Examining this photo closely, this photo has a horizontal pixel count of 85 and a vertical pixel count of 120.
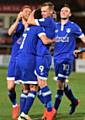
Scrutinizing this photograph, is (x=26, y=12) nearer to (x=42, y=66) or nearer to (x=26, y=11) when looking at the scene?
(x=26, y=11)

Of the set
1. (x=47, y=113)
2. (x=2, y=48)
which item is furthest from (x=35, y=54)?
(x=2, y=48)

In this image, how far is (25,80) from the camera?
9617 millimetres

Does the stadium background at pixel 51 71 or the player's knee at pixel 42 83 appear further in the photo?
the stadium background at pixel 51 71

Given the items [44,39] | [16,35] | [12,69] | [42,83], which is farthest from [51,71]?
[44,39]

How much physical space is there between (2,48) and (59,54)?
19494 millimetres

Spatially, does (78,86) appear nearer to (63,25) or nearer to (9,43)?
(63,25)

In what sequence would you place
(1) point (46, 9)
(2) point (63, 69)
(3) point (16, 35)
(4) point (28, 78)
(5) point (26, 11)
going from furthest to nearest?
(2) point (63, 69) → (3) point (16, 35) → (5) point (26, 11) → (1) point (46, 9) → (4) point (28, 78)

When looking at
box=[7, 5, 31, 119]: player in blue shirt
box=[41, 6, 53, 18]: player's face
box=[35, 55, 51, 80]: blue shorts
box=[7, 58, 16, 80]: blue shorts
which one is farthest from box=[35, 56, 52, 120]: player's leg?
box=[7, 58, 16, 80]: blue shorts

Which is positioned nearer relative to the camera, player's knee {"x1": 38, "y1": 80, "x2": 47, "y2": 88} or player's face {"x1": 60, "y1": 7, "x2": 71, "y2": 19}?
player's knee {"x1": 38, "y1": 80, "x2": 47, "y2": 88}

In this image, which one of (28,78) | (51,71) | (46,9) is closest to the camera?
(28,78)

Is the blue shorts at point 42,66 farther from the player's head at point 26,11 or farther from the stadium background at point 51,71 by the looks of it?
the stadium background at point 51,71

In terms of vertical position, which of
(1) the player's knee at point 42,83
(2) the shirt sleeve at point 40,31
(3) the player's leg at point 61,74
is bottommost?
(3) the player's leg at point 61,74

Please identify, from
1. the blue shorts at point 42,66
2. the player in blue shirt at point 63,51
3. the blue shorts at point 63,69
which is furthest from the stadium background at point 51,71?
the blue shorts at point 42,66

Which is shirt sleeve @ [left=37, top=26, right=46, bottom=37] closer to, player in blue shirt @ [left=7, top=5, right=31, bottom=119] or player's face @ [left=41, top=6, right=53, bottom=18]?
player's face @ [left=41, top=6, right=53, bottom=18]
